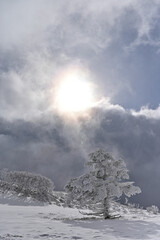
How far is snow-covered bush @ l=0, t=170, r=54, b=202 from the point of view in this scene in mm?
40031

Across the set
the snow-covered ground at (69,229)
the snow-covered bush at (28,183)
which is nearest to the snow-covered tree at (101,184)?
the snow-covered ground at (69,229)

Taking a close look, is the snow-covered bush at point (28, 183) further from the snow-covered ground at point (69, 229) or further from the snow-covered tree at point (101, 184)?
the snow-covered ground at point (69, 229)

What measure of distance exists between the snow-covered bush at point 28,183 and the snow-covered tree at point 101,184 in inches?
866

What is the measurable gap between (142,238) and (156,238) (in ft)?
1.96

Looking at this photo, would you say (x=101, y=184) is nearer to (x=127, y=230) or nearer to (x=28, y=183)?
(x=127, y=230)

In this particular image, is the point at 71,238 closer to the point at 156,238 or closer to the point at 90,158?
the point at 156,238

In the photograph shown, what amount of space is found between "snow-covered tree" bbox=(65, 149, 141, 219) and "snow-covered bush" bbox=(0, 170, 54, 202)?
22000 millimetres

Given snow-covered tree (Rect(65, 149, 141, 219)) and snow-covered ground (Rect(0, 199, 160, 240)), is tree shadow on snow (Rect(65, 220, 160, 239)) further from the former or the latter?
snow-covered tree (Rect(65, 149, 141, 219))

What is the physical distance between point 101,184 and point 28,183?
85.6ft

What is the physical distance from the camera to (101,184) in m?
18.8

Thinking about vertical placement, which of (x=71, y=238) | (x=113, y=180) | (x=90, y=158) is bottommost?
(x=71, y=238)

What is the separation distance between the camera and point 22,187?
40.1 meters

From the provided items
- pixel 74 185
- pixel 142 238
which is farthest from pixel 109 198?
pixel 142 238

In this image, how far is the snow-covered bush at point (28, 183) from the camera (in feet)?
131
